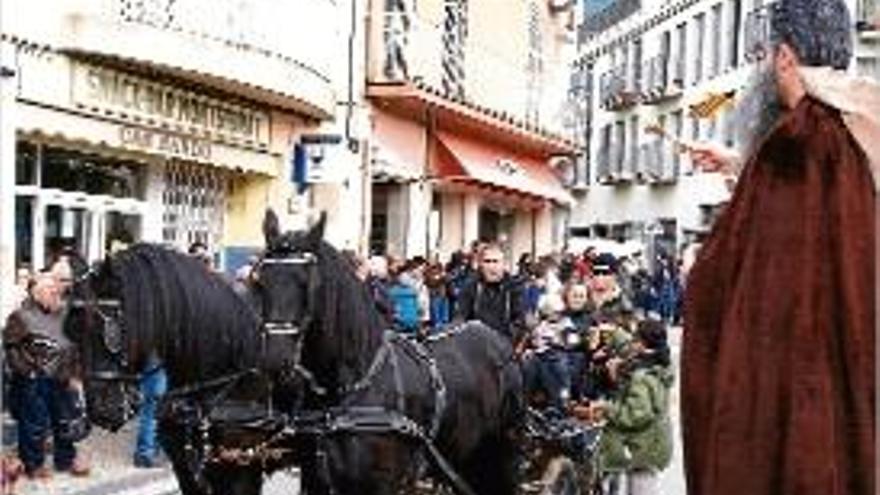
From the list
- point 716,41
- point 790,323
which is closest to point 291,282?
point 790,323

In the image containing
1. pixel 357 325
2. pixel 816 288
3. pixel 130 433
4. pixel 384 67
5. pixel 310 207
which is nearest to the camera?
pixel 816 288

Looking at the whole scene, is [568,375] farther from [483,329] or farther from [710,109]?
[710,109]

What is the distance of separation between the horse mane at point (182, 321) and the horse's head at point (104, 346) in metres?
0.05

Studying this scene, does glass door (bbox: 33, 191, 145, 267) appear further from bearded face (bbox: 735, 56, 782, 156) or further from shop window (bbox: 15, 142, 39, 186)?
bearded face (bbox: 735, 56, 782, 156)

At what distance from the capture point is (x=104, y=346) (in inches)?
343

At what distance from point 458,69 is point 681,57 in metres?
25.6

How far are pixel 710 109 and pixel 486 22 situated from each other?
53.1 feet

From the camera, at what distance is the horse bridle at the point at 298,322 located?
830 centimetres

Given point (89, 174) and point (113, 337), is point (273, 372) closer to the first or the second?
point (113, 337)

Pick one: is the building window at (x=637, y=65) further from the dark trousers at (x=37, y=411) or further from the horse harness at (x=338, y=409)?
the horse harness at (x=338, y=409)

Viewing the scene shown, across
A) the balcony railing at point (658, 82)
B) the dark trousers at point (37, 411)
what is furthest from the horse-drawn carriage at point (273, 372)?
the balcony railing at point (658, 82)

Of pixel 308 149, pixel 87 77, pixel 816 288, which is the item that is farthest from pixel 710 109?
pixel 816 288

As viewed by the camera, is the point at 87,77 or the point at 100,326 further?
the point at 87,77

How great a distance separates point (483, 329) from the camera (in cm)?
997
